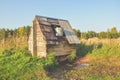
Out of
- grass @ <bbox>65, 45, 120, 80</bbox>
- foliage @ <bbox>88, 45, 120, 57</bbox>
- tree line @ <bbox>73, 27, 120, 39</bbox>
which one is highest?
tree line @ <bbox>73, 27, 120, 39</bbox>

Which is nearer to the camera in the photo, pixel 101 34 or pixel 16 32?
pixel 16 32

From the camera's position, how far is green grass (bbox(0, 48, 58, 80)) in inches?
527

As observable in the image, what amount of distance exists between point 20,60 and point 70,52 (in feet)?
19.2

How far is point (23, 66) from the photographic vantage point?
47.4 ft

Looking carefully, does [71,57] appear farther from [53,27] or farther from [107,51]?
[107,51]

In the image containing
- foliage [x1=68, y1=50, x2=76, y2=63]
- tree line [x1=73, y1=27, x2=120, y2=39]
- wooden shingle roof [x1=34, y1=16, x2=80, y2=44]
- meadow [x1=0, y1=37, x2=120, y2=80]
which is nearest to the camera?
meadow [x1=0, y1=37, x2=120, y2=80]

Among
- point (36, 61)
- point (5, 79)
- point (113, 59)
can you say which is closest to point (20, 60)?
point (36, 61)

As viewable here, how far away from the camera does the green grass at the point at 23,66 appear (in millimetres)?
13375

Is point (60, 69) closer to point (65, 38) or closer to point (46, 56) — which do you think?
point (46, 56)

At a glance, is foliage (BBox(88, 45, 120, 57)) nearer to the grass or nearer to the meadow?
the grass

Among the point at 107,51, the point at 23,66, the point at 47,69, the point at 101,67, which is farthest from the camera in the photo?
the point at 107,51

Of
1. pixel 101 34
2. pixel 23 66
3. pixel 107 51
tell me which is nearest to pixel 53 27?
pixel 107 51

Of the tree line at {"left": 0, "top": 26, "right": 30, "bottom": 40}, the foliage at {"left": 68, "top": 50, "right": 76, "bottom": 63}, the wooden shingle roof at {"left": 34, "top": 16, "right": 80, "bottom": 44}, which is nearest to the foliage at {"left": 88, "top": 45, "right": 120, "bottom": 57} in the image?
the wooden shingle roof at {"left": 34, "top": 16, "right": 80, "bottom": 44}

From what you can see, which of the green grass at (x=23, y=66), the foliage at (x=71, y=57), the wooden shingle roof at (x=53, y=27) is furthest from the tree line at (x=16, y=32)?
the green grass at (x=23, y=66)
